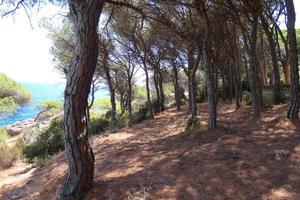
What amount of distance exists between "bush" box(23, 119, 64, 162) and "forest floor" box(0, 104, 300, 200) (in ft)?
19.8

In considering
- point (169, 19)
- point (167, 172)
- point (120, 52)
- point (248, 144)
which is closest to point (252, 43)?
point (169, 19)

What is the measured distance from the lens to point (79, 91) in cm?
468

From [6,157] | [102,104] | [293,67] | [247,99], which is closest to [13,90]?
[102,104]

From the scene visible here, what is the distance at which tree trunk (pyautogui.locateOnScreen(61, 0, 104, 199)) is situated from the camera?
4.59 m

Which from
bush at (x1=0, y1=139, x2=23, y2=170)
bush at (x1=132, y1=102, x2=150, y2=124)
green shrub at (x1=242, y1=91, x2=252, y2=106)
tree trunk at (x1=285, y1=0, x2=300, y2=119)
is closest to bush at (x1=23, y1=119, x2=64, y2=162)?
bush at (x1=0, y1=139, x2=23, y2=170)

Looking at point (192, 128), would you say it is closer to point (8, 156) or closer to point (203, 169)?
point (203, 169)

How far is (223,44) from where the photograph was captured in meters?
15.6

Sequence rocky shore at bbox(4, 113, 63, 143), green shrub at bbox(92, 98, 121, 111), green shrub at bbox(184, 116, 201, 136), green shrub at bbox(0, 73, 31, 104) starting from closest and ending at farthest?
1. green shrub at bbox(184, 116, 201, 136)
2. rocky shore at bbox(4, 113, 63, 143)
3. green shrub at bbox(0, 73, 31, 104)
4. green shrub at bbox(92, 98, 121, 111)

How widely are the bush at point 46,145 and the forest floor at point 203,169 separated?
603 cm

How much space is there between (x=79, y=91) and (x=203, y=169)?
2.24 metres

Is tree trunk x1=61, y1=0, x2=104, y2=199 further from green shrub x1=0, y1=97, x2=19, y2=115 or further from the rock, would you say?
green shrub x1=0, y1=97, x2=19, y2=115

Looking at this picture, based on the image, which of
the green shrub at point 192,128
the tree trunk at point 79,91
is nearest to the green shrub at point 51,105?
the green shrub at point 192,128

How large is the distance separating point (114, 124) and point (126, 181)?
10.1 m

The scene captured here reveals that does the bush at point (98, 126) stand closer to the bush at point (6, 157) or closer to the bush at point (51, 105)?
the bush at point (6, 157)
